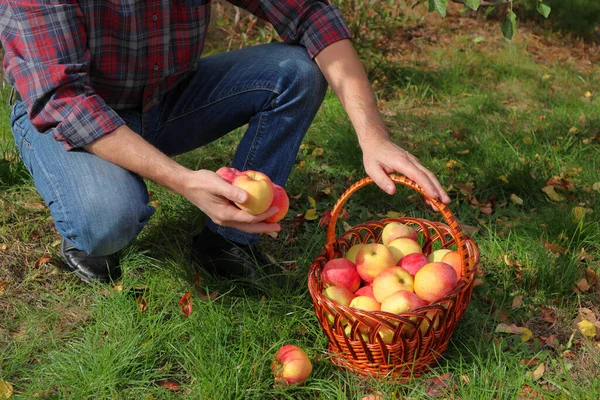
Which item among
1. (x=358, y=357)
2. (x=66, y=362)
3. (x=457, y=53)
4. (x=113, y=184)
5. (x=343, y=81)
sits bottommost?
(x=457, y=53)

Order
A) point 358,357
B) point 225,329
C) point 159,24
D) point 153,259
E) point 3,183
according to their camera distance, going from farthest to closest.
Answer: point 3,183, point 153,259, point 159,24, point 225,329, point 358,357

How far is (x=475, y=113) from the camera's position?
14.0 ft

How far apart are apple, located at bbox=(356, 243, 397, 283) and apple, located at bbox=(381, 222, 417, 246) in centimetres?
16

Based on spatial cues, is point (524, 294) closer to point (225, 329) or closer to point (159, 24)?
point (225, 329)

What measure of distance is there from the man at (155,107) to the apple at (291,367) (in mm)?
394

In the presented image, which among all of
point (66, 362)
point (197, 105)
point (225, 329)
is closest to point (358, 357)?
point (225, 329)

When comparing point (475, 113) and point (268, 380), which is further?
point (475, 113)

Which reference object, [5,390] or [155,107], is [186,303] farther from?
[155,107]

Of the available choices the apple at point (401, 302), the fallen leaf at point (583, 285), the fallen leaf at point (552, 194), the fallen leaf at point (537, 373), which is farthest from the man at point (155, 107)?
the fallen leaf at point (552, 194)

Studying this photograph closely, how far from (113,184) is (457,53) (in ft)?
13.2

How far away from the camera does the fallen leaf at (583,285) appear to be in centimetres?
248

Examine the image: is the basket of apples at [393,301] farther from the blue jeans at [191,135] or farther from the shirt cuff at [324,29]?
the shirt cuff at [324,29]

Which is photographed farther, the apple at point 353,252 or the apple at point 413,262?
the apple at point 353,252

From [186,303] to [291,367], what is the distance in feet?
1.84
